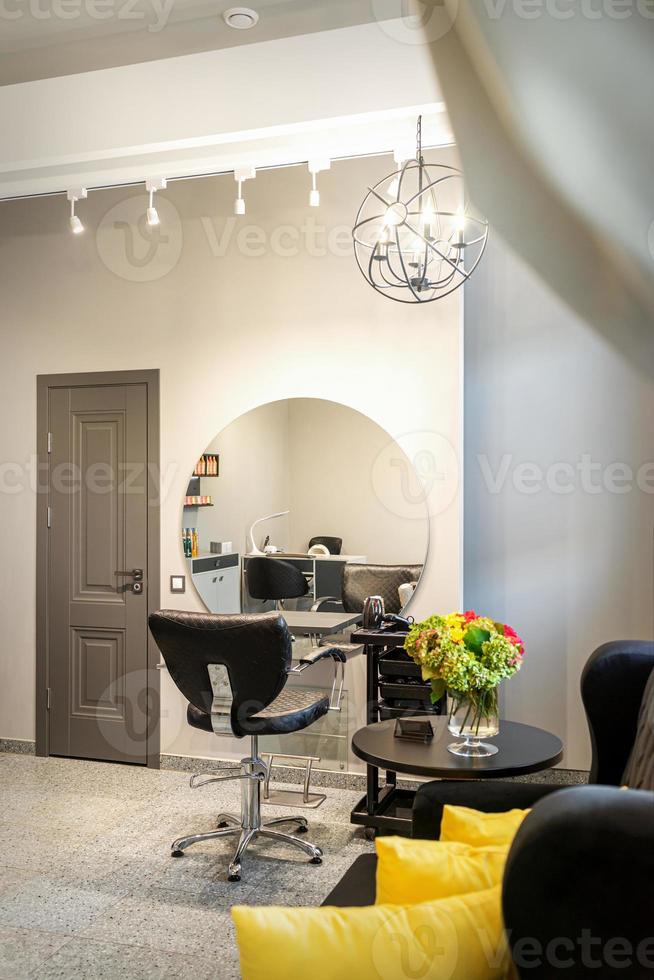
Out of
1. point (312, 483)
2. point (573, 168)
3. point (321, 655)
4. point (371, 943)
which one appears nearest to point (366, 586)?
point (312, 483)

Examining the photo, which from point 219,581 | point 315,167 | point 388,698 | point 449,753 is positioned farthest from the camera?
point 219,581

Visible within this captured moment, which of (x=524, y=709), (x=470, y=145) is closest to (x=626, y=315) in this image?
(x=470, y=145)

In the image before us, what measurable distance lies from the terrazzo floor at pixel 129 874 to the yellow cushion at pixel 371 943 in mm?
1669

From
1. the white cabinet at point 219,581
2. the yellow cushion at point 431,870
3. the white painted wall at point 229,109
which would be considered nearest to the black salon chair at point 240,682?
the white cabinet at point 219,581

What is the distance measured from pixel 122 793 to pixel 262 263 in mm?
2858

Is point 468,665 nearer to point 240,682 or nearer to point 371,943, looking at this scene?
point 240,682

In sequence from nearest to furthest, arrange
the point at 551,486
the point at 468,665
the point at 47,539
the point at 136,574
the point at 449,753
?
the point at 468,665, the point at 449,753, the point at 551,486, the point at 136,574, the point at 47,539

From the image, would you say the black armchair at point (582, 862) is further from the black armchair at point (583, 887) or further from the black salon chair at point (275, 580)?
the black salon chair at point (275, 580)

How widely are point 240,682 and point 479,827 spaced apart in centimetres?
178

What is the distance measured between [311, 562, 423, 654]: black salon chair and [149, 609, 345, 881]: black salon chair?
2.39 ft

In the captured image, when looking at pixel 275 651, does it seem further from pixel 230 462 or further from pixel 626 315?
pixel 626 315

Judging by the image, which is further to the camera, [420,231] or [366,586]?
[366,586]

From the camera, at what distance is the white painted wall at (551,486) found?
418cm

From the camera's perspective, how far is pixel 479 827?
5.49ft
